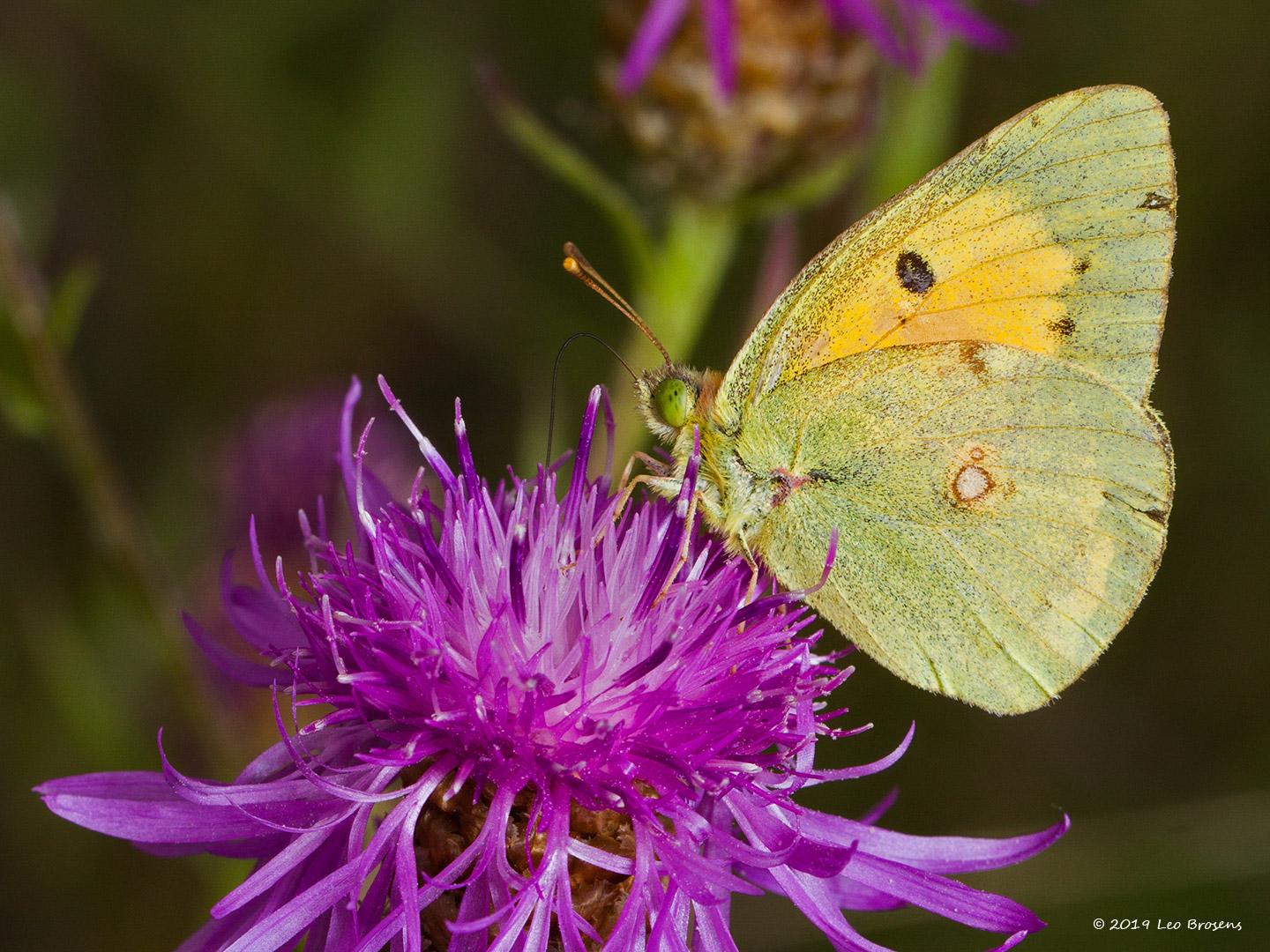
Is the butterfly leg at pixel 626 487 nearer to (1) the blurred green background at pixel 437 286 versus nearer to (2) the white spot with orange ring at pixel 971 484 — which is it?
(2) the white spot with orange ring at pixel 971 484

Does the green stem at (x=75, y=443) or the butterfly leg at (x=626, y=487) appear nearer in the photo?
the butterfly leg at (x=626, y=487)

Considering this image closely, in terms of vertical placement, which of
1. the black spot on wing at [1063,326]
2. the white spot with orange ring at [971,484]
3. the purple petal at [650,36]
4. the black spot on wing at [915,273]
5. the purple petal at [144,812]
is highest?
the purple petal at [650,36]

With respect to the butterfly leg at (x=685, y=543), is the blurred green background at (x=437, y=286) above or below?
above

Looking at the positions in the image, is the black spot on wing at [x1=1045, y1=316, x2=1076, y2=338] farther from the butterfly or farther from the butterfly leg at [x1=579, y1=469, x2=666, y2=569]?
the butterfly leg at [x1=579, y1=469, x2=666, y2=569]

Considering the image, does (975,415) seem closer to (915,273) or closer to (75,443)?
(915,273)

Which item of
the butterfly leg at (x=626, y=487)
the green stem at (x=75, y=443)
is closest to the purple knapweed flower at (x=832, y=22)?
the butterfly leg at (x=626, y=487)

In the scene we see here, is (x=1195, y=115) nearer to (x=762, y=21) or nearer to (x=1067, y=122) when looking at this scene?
(x=762, y=21)
